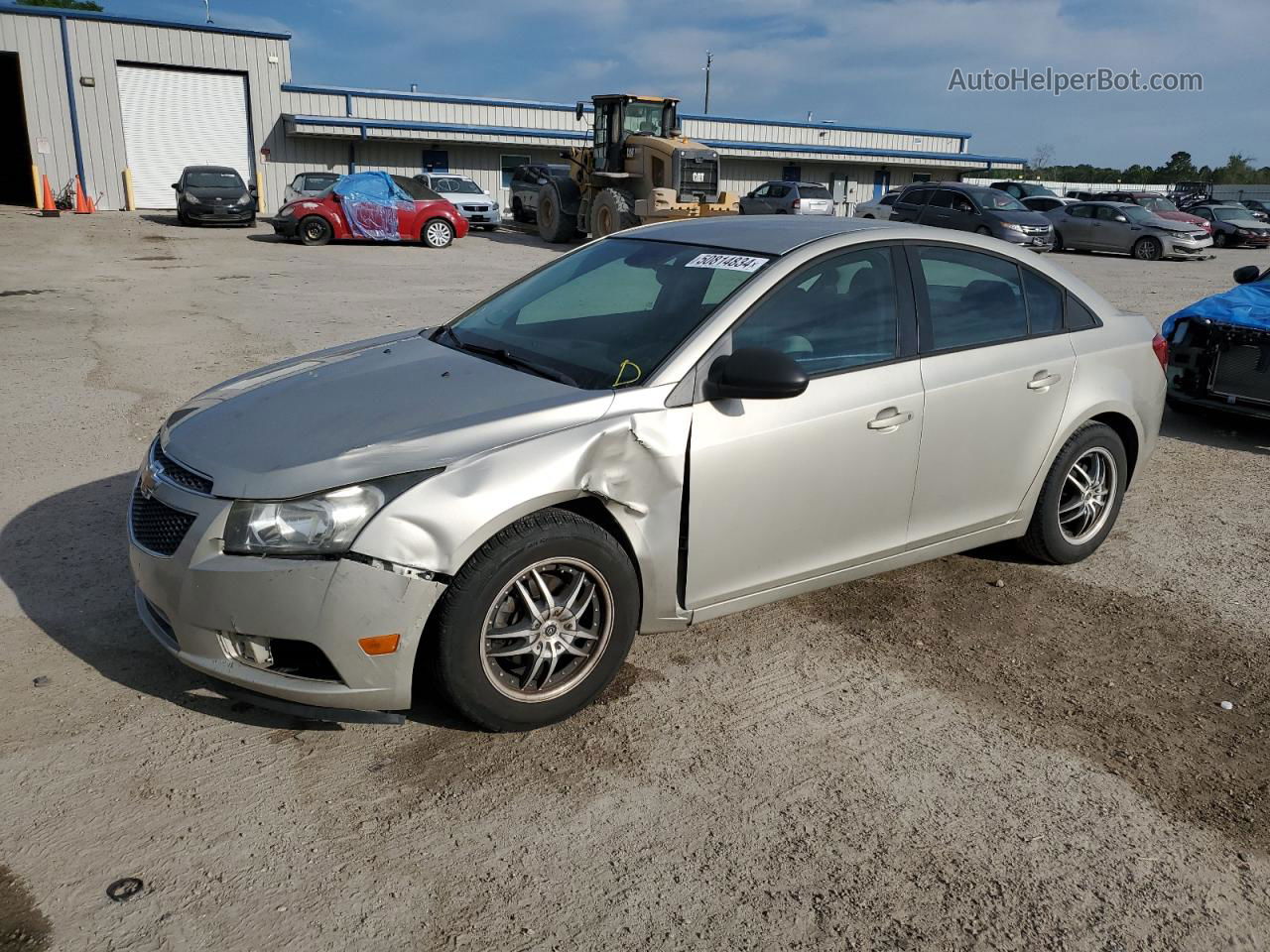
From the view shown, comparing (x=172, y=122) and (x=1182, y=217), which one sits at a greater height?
(x=172, y=122)

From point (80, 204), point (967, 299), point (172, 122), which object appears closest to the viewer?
point (967, 299)

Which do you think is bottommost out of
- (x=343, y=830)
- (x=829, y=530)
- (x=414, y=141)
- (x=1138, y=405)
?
(x=343, y=830)

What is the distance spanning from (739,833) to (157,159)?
35.4m

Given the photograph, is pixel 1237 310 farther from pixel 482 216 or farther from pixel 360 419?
pixel 482 216

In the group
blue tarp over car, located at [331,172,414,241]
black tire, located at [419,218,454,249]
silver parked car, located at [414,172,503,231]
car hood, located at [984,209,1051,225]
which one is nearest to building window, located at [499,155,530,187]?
silver parked car, located at [414,172,503,231]

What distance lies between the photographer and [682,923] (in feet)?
8.23

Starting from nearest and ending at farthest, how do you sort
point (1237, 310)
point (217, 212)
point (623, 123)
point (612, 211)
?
point (1237, 310)
point (612, 211)
point (623, 123)
point (217, 212)

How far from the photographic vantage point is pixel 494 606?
309 centimetres

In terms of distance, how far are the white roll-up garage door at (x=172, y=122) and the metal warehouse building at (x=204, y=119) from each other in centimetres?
4

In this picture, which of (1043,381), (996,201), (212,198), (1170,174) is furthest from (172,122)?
(1170,174)

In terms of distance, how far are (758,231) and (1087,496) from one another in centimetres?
211

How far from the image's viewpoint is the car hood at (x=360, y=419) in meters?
3.00

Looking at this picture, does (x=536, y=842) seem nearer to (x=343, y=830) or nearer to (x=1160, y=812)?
(x=343, y=830)

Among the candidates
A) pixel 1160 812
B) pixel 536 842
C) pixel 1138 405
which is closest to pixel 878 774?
pixel 1160 812
